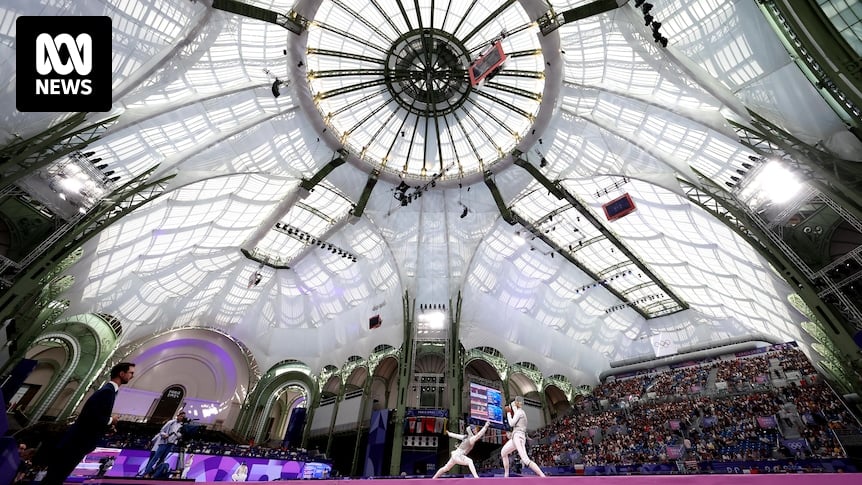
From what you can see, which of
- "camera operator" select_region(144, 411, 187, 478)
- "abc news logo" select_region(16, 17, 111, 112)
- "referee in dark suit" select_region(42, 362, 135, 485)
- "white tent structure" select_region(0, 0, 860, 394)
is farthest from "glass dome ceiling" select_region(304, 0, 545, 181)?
"referee in dark suit" select_region(42, 362, 135, 485)

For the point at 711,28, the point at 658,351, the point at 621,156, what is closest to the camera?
the point at 711,28

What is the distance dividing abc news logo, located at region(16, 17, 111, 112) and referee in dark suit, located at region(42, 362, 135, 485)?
9.64m

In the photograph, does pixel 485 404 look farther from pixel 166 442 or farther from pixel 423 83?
pixel 423 83

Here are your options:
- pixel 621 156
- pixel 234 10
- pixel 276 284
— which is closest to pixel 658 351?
pixel 621 156

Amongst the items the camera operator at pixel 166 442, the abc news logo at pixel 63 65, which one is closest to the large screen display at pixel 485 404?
the camera operator at pixel 166 442

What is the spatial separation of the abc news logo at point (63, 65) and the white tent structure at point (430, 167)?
204 inches

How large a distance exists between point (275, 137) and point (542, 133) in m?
19.4

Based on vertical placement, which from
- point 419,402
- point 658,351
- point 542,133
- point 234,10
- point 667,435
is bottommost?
point 667,435

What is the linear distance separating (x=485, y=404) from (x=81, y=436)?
31640 mm

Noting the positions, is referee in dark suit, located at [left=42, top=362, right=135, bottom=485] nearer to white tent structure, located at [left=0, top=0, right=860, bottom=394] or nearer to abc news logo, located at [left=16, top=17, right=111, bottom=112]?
abc news logo, located at [left=16, top=17, right=111, bottom=112]

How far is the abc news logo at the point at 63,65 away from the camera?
402 inches

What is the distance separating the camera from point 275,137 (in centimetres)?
2538

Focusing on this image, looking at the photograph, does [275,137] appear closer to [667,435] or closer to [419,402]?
[419,402]

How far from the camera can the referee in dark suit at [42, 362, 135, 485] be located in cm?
469
